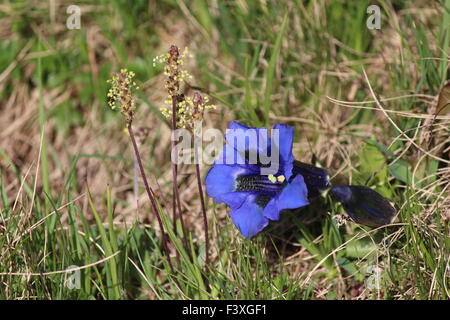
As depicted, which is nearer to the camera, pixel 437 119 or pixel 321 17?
pixel 437 119

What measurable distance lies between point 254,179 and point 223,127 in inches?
29.5

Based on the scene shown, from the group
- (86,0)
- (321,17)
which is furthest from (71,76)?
(321,17)

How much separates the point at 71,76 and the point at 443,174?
181 cm

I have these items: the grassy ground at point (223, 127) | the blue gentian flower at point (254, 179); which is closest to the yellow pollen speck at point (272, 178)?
the blue gentian flower at point (254, 179)

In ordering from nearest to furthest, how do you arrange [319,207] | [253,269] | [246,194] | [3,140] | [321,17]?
[246,194] → [253,269] → [319,207] → [321,17] → [3,140]

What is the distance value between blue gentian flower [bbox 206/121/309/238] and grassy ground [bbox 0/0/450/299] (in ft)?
0.43

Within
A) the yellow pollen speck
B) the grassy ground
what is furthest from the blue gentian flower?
the grassy ground

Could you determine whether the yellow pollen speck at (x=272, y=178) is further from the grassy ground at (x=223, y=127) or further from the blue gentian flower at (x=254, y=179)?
the grassy ground at (x=223, y=127)

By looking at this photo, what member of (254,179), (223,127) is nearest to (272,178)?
(254,179)

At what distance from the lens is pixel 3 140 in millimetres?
3072

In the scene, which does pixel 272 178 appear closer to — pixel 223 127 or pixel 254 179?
pixel 254 179

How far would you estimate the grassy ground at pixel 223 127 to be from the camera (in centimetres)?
202

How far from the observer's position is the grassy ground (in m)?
2.02

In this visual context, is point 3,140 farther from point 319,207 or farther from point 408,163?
point 408,163
